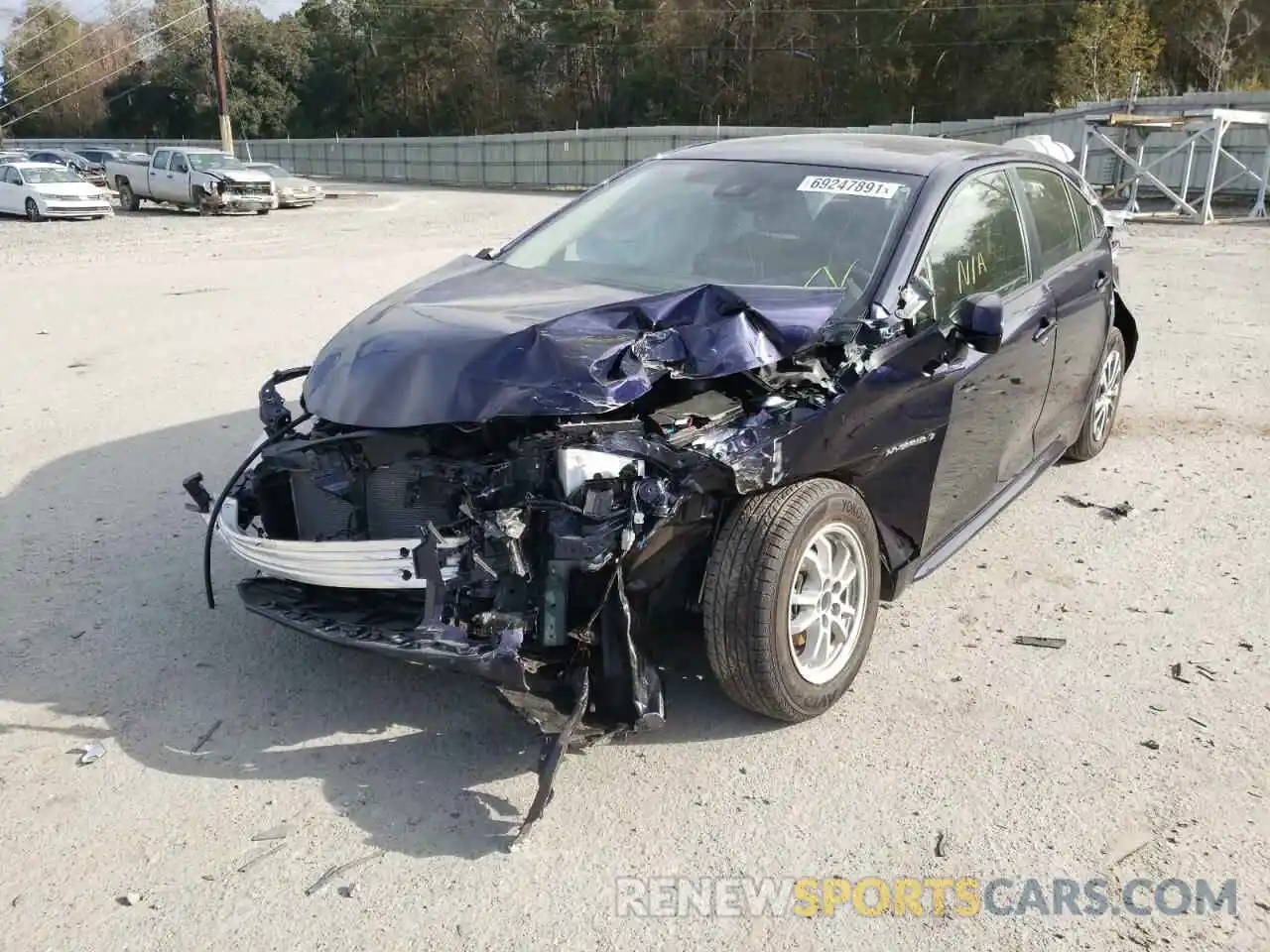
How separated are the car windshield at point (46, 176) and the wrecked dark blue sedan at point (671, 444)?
2542 centimetres

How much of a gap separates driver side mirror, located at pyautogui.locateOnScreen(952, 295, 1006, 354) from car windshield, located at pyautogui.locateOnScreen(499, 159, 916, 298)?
367mm

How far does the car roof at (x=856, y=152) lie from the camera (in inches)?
172

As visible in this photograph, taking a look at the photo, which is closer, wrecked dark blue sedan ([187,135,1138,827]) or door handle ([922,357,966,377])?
wrecked dark blue sedan ([187,135,1138,827])

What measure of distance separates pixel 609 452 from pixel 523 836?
3.66 ft

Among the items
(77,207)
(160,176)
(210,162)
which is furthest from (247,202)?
(77,207)

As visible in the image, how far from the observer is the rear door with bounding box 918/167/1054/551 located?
399cm

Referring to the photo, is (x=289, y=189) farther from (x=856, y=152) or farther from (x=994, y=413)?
(x=994, y=413)

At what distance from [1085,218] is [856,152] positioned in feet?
5.79

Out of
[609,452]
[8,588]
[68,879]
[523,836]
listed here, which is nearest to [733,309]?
[609,452]

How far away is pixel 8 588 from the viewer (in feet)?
14.9

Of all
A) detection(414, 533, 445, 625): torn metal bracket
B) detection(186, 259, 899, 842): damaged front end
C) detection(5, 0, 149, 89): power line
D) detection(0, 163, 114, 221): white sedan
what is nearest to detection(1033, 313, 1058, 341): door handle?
detection(186, 259, 899, 842): damaged front end

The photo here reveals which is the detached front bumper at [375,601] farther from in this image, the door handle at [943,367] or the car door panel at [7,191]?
the car door panel at [7,191]

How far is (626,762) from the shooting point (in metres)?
3.35

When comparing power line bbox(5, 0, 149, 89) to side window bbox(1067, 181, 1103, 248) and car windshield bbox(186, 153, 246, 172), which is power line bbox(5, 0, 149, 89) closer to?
car windshield bbox(186, 153, 246, 172)
